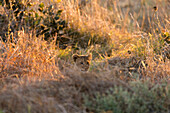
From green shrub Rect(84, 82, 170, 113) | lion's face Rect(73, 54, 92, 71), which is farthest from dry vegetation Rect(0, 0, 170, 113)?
lion's face Rect(73, 54, 92, 71)

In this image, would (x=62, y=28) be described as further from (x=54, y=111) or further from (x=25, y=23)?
(x=54, y=111)

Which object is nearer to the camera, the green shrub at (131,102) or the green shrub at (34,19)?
the green shrub at (131,102)

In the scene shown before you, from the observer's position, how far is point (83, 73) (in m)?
2.75

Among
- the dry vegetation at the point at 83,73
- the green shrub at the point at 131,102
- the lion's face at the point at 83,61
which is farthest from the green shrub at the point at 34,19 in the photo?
the green shrub at the point at 131,102

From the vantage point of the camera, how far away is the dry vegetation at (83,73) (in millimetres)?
2389

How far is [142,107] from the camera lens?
2.34 meters

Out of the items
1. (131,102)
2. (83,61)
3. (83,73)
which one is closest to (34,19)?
(83,61)

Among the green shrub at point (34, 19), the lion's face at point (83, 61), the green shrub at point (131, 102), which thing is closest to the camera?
the green shrub at point (131, 102)

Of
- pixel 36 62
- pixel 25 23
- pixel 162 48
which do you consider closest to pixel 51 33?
pixel 25 23

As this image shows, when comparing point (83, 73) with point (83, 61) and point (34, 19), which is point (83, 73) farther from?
point (34, 19)

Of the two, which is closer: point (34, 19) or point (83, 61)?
point (83, 61)

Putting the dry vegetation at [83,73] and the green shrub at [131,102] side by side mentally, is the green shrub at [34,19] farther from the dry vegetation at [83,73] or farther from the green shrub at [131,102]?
the green shrub at [131,102]

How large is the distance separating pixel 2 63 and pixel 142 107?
2314mm

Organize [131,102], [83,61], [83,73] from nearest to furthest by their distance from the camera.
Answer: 1. [131,102]
2. [83,73]
3. [83,61]
